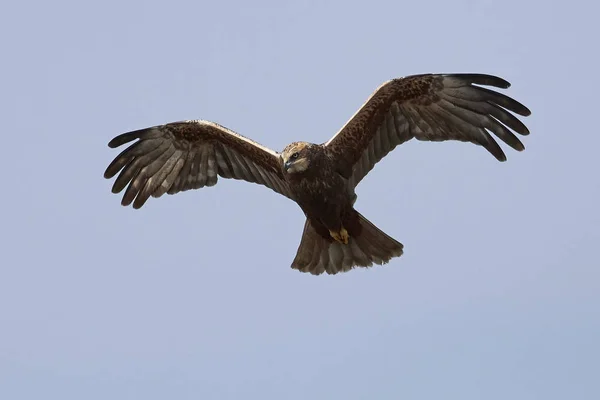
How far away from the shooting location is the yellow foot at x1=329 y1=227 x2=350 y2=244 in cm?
1762

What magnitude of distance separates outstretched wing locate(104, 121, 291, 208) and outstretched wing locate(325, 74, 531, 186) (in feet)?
4.42

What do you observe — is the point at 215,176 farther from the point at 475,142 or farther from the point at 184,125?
the point at 475,142

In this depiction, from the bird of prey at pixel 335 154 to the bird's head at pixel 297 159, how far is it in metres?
0.01

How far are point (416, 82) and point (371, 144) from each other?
0.96 m

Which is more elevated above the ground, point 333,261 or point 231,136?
point 231,136

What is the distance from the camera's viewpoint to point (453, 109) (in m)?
17.2

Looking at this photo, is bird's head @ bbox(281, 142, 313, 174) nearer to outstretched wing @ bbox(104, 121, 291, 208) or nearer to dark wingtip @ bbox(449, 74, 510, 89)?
outstretched wing @ bbox(104, 121, 291, 208)

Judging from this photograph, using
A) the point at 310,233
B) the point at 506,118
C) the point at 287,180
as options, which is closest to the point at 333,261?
the point at 310,233

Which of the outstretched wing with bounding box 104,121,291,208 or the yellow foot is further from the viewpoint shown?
the outstretched wing with bounding box 104,121,291,208

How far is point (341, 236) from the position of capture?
17719mm

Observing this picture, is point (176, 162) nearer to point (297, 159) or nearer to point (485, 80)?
point (297, 159)

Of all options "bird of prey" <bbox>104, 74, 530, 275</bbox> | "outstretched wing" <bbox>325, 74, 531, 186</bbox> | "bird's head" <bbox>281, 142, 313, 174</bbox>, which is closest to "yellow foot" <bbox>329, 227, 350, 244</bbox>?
"bird of prey" <bbox>104, 74, 530, 275</bbox>

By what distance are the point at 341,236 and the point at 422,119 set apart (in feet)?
5.97

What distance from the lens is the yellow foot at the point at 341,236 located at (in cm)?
1762
